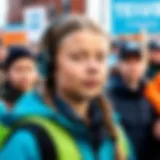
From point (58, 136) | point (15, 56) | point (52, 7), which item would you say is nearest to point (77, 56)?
point (58, 136)

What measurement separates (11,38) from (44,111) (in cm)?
472

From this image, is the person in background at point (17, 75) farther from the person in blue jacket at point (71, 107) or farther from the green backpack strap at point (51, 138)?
the green backpack strap at point (51, 138)

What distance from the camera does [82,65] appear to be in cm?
158

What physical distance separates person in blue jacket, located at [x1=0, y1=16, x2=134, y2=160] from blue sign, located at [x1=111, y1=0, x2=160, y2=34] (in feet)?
11.4

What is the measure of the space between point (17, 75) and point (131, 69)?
0.68 m

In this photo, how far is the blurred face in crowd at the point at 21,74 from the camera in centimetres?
326

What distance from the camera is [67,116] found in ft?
5.15

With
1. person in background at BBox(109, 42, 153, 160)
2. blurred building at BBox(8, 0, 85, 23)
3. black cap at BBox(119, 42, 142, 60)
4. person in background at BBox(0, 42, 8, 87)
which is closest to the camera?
person in background at BBox(109, 42, 153, 160)

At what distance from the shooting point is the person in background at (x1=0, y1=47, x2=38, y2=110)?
3258mm

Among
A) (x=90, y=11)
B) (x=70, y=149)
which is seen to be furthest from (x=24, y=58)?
(x=90, y=11)

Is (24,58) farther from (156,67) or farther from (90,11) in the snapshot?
(90,11)

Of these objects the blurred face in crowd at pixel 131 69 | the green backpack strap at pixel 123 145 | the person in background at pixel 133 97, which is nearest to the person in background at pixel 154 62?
the person in background at pixel 133 97

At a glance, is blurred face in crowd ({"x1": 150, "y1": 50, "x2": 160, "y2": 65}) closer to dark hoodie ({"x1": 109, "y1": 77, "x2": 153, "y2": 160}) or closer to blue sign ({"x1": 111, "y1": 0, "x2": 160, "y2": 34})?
dark hoodie ({"x1": 109, "y1": 77, "x2": 153, "y2": 160})

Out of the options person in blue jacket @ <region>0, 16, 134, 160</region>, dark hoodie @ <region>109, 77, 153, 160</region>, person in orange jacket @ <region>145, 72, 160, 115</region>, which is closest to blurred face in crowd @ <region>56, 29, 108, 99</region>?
person in blue jacket @ <region>0, 16, 134, 160</region>
